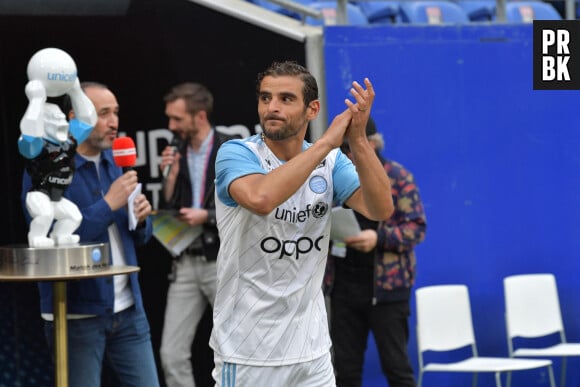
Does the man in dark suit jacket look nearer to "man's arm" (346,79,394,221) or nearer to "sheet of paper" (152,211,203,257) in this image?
"sheet of paper" (152,211,203,257)

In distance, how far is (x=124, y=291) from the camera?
5887 millimetres

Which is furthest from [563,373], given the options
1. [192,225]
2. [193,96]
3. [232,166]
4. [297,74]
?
[232,166]

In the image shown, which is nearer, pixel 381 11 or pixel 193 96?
pixel 193 96

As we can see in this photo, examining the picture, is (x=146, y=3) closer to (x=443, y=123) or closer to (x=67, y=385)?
(x=443, y=123)

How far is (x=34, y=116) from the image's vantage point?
17.7 ft

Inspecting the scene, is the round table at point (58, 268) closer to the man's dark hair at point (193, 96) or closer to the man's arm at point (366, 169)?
the man's arm at point (366, 169)

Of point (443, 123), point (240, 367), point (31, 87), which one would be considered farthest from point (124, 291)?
point (443, 123)

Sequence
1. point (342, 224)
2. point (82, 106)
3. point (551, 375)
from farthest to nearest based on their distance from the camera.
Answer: point (551, 375), point (342, 224), point (82, 106)

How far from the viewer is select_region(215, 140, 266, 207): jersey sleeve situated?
4.29 metres

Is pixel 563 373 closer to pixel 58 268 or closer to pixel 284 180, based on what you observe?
pixel 58 268

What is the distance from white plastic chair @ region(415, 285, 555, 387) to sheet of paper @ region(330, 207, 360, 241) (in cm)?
123

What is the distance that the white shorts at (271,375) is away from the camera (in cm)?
446

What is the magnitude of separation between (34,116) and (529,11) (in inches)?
269

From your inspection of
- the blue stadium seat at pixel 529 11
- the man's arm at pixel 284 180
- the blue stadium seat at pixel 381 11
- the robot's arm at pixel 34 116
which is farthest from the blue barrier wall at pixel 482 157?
the man's arm at pixel 284 180
